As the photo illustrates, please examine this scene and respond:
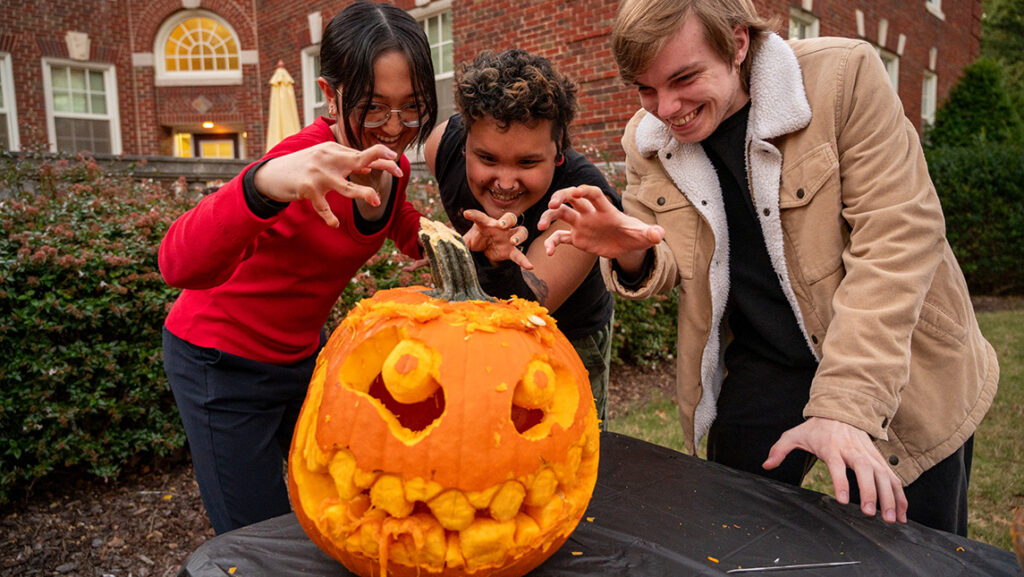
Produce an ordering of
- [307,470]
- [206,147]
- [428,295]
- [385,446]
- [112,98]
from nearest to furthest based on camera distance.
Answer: [385,446], [307,470], [428,295], [112,98], [206,147]

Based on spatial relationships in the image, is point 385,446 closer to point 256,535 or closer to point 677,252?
point 256,535

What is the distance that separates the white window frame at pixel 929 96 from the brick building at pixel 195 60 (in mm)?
27

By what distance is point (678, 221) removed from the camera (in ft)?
6.35

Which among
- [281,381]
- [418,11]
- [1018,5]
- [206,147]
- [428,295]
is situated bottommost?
[281,381]

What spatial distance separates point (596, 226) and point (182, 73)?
16.5 m

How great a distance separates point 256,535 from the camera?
1383mm

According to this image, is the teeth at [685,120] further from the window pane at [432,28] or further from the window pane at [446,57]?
the window pane at [432,28]

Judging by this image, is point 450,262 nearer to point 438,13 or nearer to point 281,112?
point 281,112

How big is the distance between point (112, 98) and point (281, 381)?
53.4 ft

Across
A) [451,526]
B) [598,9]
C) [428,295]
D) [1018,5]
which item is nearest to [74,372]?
[428,295]

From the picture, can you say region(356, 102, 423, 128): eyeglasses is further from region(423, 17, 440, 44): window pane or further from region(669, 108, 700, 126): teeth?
region(423, 17, 440, 44): window pane

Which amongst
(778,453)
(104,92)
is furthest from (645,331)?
(104,92)

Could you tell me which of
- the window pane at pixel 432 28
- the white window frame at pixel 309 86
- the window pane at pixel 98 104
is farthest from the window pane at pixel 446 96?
the window pane at pixel 98 104

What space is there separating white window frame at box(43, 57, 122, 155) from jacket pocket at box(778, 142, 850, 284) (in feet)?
52.3
